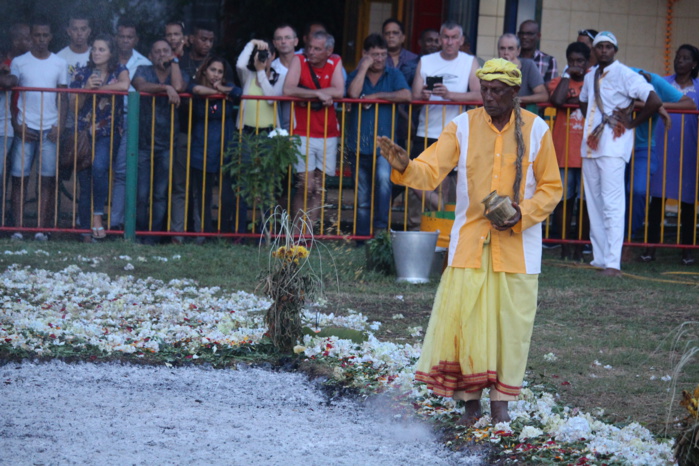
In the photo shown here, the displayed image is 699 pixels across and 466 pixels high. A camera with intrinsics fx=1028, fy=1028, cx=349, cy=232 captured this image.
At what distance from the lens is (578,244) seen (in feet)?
35.8

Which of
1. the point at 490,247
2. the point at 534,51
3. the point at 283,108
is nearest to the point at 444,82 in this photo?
the point at 534,51

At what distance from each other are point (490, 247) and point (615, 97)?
5325 mm

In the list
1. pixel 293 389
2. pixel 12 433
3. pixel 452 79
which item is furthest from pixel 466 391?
pixel 452 79

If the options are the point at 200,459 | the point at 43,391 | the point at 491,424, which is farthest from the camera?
the point at 43,391

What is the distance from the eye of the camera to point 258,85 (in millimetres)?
10758

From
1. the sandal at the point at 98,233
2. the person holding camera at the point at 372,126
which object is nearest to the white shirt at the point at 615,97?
the person holding camera at the point at 372,126

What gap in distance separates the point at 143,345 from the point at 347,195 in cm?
602

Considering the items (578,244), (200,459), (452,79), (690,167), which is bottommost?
(200,459)

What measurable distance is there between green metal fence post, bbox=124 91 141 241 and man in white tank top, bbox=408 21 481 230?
292 centimetres

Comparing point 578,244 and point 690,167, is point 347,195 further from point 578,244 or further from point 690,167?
point 690,167

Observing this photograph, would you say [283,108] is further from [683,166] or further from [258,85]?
[683,166]

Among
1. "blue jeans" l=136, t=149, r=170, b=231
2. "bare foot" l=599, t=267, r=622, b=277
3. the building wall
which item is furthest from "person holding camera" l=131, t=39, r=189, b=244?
"bare foot" l=599, t=267, r=622, b=277

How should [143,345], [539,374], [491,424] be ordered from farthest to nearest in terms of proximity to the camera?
[143,345] < [539,374] < [491,424]

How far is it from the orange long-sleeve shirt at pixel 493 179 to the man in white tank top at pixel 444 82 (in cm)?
552
